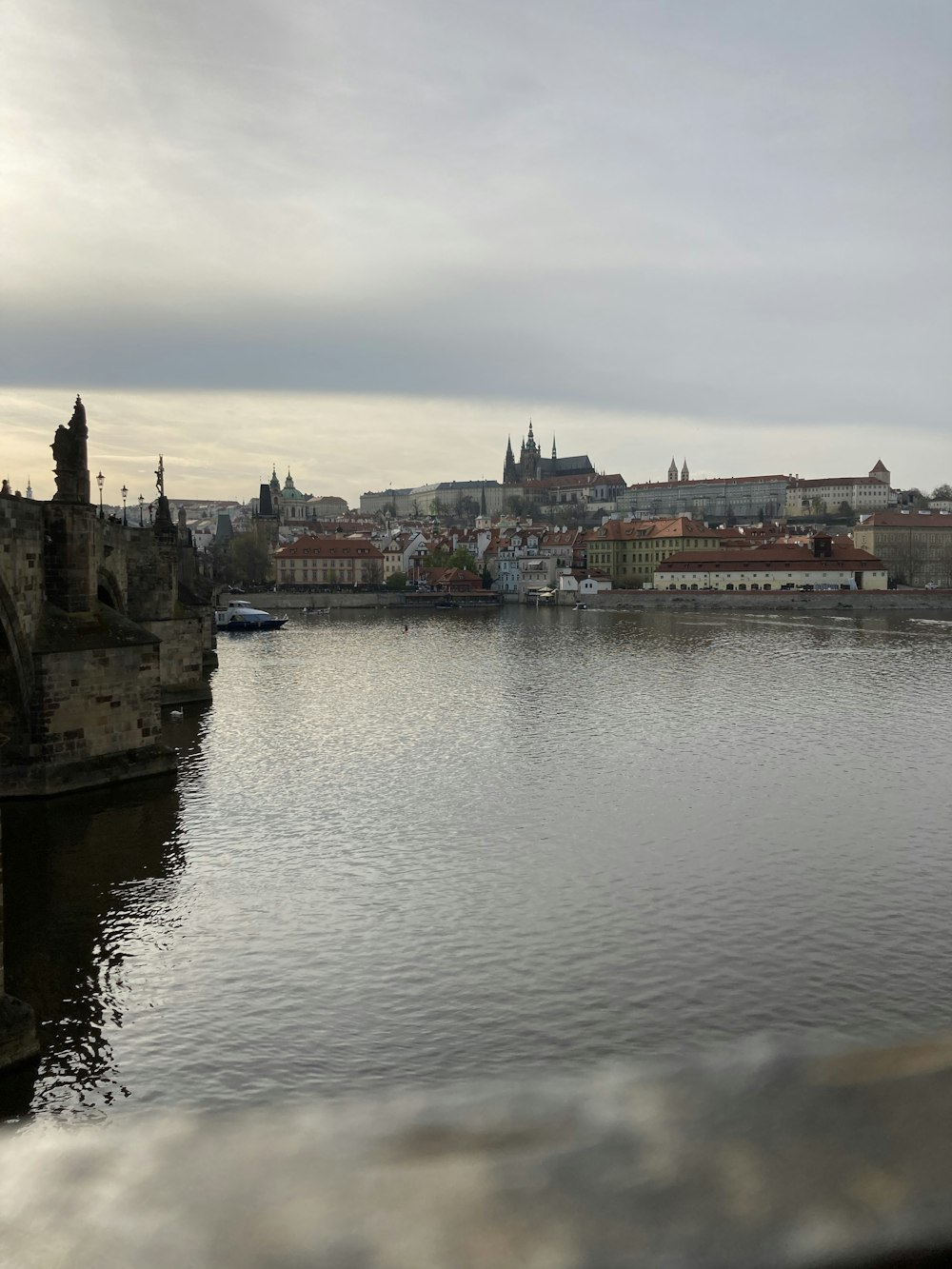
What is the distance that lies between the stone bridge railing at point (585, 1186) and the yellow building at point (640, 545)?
Answer: 4229 inches

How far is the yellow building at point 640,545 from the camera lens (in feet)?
377

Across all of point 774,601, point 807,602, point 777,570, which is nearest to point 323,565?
point 777,570

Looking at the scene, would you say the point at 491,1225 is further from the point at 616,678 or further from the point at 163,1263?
the point at 616,678

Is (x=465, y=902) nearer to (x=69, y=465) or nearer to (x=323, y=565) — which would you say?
(x=69, y=465)

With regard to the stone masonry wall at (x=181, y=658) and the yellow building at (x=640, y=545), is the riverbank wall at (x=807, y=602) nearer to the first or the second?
the yellow building at (x=640, y=545)

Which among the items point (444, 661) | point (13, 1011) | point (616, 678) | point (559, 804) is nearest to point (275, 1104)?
point (13, 1011)

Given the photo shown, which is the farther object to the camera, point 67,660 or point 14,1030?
point 67,660

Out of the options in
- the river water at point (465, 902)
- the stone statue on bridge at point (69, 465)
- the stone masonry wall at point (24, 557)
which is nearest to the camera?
the river water at point (465, 902)

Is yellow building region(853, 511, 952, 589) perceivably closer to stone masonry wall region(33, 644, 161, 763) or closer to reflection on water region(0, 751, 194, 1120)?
stone masonry wall region(33, 644, 161, 763)

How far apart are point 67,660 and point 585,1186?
51.5 ft

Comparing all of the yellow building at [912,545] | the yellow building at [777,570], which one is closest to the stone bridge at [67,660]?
the yellow building at [777,570]

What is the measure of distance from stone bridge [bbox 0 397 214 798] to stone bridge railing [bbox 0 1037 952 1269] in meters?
12.0

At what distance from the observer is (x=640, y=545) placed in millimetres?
119375

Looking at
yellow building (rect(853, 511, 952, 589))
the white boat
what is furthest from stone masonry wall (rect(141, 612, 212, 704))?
yellow building (rect(853, 511, 952, 589))
